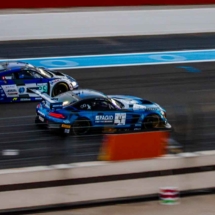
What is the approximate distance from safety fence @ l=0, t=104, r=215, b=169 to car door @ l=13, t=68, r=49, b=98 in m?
8.50

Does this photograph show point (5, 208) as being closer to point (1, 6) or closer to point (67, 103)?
point (67, 103)

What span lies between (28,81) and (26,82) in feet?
0.20

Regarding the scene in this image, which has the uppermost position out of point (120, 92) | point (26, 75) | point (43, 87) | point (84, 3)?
point (84, 3)

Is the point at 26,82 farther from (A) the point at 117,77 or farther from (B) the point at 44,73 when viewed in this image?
(A) the point at 117,77

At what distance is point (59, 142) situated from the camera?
25.5ft

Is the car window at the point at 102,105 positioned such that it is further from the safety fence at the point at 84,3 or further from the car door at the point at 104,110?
the safety fence at the point at 84,3

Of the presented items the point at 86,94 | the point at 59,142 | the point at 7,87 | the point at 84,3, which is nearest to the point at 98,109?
the point at 86,94

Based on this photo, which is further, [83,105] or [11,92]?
[11,92]

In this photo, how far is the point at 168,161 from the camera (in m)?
8.38

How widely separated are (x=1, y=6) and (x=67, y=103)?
14.4 meters

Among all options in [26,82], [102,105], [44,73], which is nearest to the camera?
[102,105]

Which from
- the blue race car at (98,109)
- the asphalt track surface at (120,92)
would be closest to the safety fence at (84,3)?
the asphalt track surface at (120,92)

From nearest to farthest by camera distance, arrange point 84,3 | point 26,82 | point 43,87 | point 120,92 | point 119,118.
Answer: point 119,118 → point 26,82 → point 43,87 → point 120,92 → point 84,3

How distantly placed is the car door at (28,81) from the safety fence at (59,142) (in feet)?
27.9
